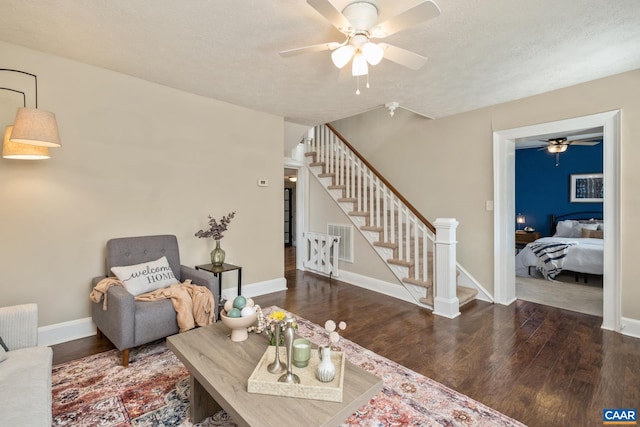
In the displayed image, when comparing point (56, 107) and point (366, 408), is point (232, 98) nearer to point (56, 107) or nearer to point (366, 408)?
point (56, 107)

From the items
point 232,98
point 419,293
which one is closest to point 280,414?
point 419,293

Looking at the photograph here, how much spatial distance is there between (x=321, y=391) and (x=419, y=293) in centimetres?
282

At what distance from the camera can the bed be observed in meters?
4.65

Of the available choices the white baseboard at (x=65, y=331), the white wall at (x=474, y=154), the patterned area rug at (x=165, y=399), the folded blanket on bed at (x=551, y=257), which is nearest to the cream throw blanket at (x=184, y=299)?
the patterned area rug at (x=165, y=399)

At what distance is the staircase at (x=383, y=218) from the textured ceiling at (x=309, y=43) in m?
1.42

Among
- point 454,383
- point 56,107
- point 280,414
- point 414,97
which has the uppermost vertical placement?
point 414,97

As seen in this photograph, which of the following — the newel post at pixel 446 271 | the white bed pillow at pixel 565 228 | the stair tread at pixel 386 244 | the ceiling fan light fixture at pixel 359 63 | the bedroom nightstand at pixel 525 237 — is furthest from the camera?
the bedroom nightstand at pixel 525 237

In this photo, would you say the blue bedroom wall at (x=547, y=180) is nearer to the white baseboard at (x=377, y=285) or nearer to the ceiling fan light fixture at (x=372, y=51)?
the white baseboard at (x=377, y=285)

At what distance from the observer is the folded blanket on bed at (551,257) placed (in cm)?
486

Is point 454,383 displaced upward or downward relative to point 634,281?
downward

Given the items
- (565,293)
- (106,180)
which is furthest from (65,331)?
(565,293)

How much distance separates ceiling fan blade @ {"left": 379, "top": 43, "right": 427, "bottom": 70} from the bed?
14.4ft

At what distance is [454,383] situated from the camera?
7.16ft

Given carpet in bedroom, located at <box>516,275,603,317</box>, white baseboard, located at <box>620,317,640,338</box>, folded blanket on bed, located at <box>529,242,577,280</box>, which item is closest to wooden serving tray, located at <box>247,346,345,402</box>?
white baseboard, located at <box>620,317,640,338</box>
